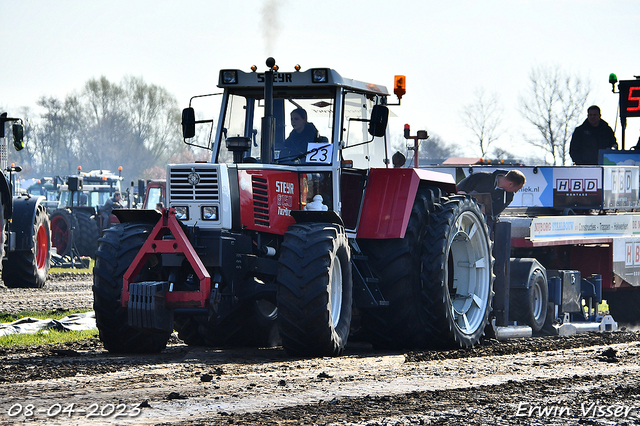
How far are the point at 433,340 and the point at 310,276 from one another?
6.69 ft

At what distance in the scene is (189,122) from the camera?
9352 mm

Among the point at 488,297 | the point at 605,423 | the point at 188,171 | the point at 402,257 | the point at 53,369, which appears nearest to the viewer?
the point at 605,423

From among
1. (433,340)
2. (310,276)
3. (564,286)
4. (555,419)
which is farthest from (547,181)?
(555,419)

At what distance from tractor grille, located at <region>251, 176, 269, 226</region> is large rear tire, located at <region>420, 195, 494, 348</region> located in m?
1.66

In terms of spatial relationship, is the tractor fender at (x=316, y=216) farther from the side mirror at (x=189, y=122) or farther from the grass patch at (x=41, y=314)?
the grass patch at (x=41, y=314)

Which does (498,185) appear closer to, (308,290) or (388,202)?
(388,202)

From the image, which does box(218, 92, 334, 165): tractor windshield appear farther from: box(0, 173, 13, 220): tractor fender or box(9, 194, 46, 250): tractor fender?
box(9, 194, 46, 250): tractor fender

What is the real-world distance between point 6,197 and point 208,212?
23.5 ft

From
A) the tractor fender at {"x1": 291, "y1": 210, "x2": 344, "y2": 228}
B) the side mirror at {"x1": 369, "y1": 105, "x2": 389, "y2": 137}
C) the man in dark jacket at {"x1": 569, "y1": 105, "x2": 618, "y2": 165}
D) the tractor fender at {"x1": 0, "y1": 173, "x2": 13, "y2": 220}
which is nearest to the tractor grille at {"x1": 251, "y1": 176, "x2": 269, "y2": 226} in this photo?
the tractor fender at {"x1": 291, "y1": 210, "x2": 344, "y2": 228}

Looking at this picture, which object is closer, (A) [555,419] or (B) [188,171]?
(A) [555,419]

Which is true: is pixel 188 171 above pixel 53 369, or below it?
above

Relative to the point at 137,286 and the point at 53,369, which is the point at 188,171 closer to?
the point at 137,286

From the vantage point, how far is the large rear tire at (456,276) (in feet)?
30.4

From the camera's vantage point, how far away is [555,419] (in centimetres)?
577
